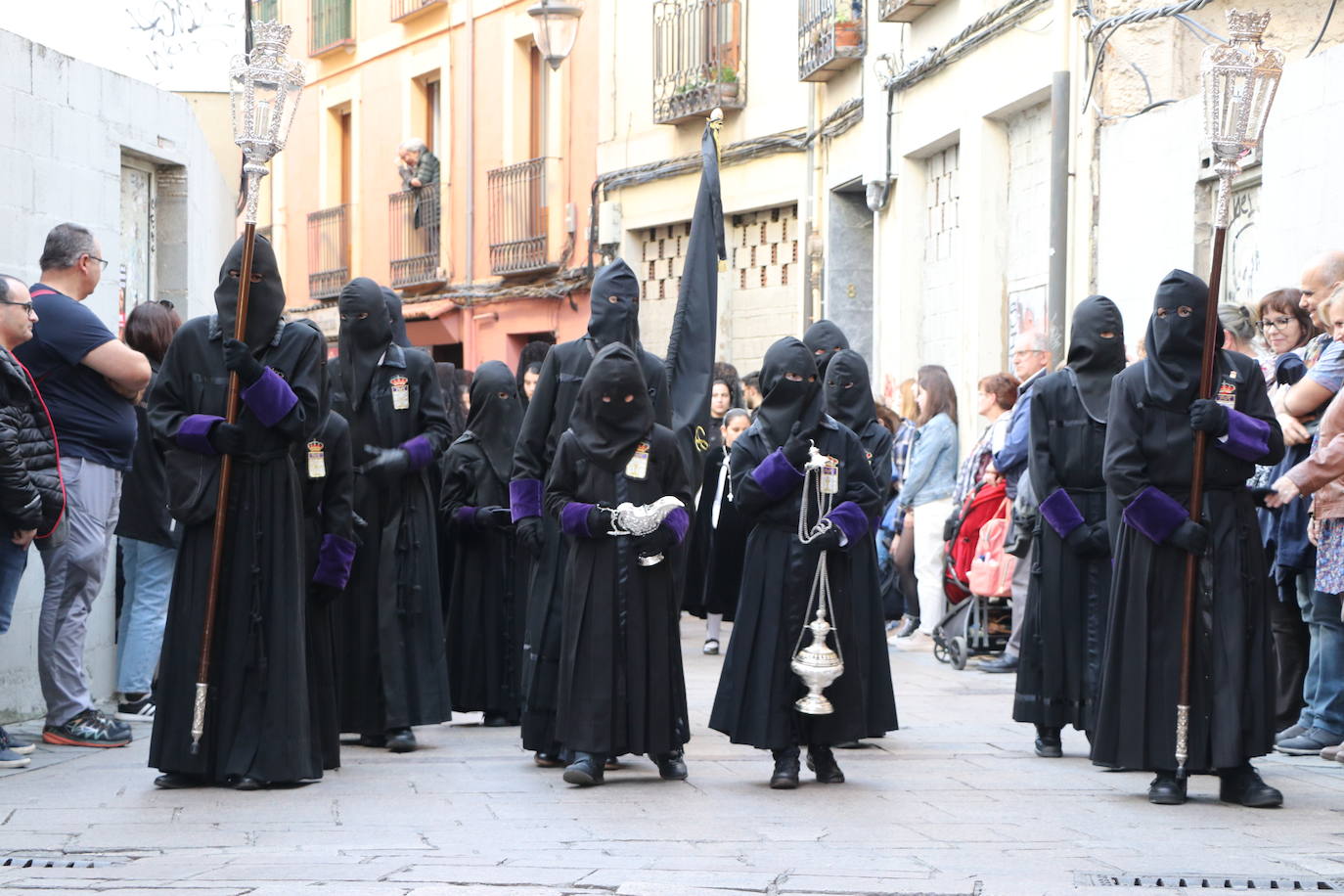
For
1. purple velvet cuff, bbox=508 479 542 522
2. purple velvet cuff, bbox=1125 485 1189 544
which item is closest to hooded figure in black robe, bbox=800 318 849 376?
purple velvet cuff, bbox=508 479 542 522

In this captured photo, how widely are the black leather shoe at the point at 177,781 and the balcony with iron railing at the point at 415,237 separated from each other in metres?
19.6

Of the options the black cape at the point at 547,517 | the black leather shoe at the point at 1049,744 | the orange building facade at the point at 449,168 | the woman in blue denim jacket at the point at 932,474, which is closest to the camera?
the black cape at the point at 547,517

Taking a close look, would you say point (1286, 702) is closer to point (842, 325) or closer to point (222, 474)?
point (222, 474)

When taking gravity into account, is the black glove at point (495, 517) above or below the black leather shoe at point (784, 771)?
above

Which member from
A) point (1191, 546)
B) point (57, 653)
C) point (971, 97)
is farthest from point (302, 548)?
point (971, 97)

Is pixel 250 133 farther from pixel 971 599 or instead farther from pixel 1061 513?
pixel 971 599

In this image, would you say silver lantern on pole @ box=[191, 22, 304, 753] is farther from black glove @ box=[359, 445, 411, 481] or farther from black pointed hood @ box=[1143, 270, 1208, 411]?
black pointed hood @ box=[1143, 270, 1208, 411]

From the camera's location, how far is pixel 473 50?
86.8 feet

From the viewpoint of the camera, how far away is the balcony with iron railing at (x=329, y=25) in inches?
1184

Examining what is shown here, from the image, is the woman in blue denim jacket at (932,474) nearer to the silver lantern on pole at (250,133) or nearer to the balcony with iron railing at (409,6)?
the silver lantern on pole at (250,133)

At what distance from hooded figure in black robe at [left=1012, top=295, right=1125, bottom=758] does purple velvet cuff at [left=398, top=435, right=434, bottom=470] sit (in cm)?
269

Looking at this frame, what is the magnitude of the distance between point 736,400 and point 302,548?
7567mm

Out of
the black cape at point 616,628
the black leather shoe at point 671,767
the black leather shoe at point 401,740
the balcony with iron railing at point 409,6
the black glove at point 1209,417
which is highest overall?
the balcony with iron railing at point 409,6

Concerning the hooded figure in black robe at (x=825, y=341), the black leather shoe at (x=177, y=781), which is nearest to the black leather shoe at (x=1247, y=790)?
the hooded figure in black robe at (x=825, y=341)
